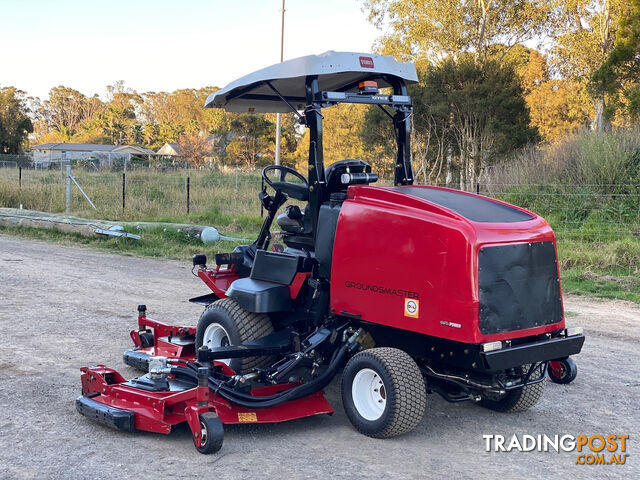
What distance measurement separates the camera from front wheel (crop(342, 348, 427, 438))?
4.69 m

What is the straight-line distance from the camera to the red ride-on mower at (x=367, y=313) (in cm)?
462

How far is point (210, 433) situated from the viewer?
453cm

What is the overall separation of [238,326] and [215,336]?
0.42 meters

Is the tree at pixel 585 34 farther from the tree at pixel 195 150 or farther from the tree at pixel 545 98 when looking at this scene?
the tree at pixel 195 150

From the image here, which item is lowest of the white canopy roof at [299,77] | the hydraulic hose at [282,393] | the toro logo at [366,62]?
the hydraulic hose at [282,393]

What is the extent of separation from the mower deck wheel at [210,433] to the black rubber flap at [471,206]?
2.00m

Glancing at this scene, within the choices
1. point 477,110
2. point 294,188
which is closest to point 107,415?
point 294,188

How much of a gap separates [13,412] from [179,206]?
15.1 metres

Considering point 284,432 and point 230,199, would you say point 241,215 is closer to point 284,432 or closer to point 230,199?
point 230,199

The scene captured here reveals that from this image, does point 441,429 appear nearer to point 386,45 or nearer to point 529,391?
point 529,391

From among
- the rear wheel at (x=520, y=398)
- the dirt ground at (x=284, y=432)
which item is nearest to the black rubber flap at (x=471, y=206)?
the rear wheel at (x=520, y=398)

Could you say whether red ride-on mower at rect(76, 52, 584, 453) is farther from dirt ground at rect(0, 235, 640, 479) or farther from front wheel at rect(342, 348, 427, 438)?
dirt ground at rect(0, 235, 640, 479)

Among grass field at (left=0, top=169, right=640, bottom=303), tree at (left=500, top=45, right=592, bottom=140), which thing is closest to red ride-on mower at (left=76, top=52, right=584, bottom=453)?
grass field at (left=0, top=169, right=640, bottom=303)

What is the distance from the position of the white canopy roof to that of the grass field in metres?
5.89
